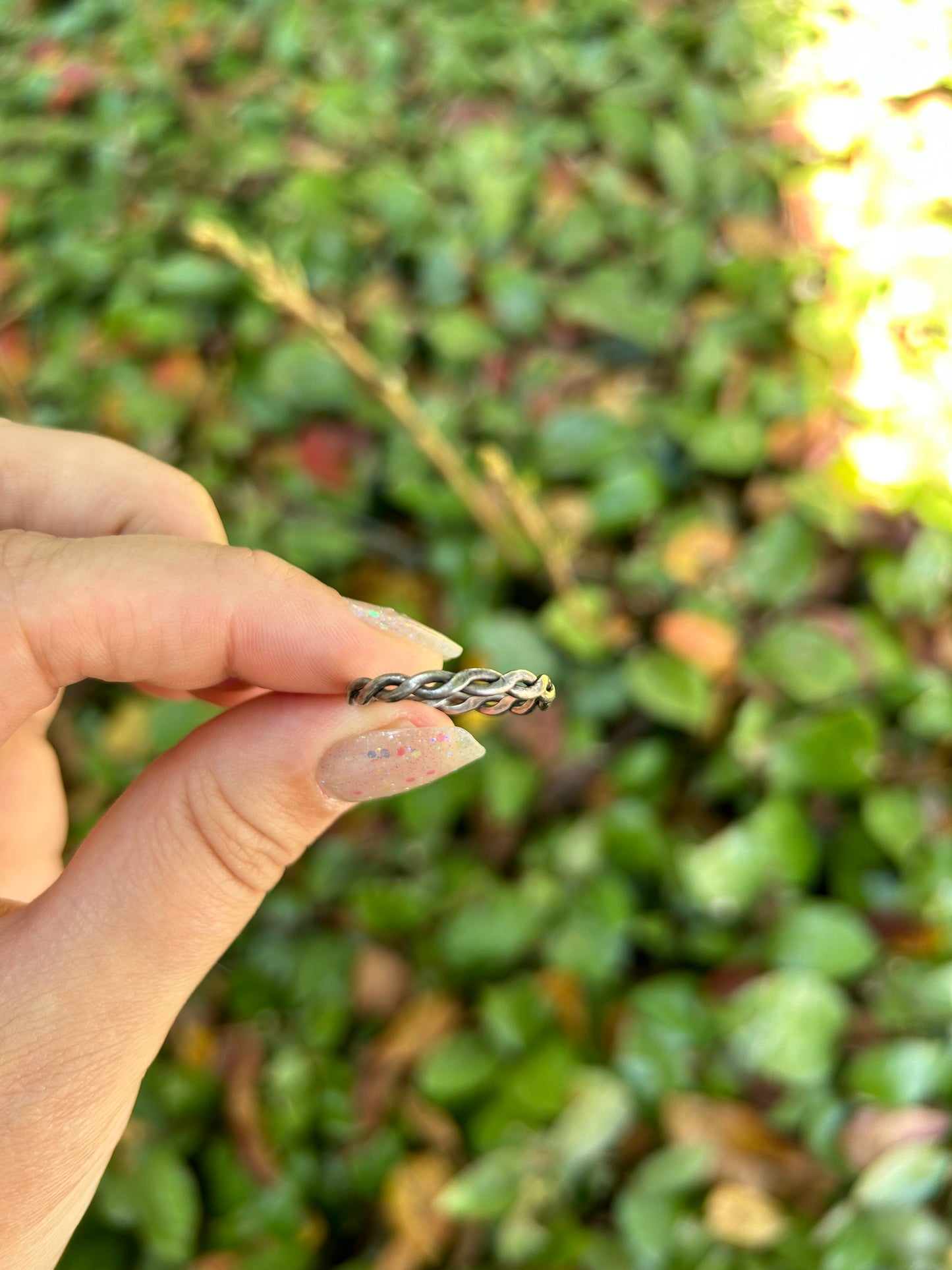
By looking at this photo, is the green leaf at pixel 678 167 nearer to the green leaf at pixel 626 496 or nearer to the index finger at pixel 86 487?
the green leaf at pixel 626 496

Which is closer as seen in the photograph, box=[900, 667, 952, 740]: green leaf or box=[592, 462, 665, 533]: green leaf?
Answer: box=[900, 667, 952, 740]: green leaf

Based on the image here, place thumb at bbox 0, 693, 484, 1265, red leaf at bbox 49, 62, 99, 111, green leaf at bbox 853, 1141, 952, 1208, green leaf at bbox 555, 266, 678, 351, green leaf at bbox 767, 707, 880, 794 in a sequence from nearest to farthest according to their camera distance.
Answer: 1. thumb at bbox 0, 693, 484, 1265
2. green leaf at bbox 853, 1141, 952, 1208
3. green leaf at bbox 767, 707, 880, 794
4. green leaf at bbox 555, 266, 678, 351
5. red leaf at bbox 49, 62, 99, 111

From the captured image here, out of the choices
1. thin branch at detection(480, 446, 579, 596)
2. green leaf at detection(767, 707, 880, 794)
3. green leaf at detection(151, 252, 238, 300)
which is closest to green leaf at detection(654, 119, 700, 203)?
thin branch at detection(480, 446, 579, 596)

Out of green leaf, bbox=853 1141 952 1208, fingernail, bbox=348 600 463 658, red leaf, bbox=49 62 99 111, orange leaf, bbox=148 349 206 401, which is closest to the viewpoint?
fingernail, bbox=348 600 463 658

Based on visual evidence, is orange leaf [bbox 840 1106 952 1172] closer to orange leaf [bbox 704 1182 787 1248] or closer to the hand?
orange leaf [bbox 704 1182 787 1248]

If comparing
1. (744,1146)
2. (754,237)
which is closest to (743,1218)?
(744,1146)

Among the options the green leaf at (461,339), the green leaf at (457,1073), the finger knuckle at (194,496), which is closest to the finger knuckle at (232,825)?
the finger knuckle at (194,496)

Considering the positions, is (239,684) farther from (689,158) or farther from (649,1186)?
(689,158)
